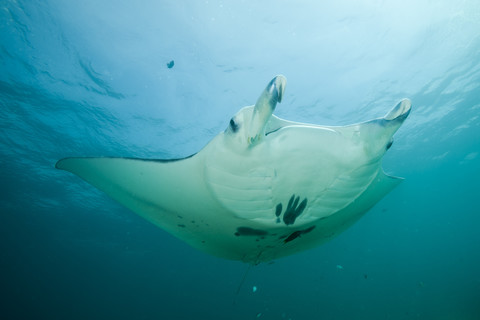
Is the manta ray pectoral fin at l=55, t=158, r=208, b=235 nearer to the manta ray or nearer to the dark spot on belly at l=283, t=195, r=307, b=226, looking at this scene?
the manta ray

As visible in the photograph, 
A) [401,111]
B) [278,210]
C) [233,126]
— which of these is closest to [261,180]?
[278,210]

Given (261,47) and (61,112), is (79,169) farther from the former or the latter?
(61,112)

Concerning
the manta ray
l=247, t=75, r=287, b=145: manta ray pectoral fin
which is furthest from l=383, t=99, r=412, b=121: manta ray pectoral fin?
l=247, t=75, r=287, b=145: manta ray pectoral fin

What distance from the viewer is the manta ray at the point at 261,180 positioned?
6.65 feet

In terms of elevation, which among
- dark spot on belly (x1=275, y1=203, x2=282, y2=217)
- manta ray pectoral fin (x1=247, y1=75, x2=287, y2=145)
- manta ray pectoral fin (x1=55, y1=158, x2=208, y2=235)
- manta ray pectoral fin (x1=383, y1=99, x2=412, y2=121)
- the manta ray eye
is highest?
manta ray pectoral fin (x1=383, y1=99, x2=412, y2=121)

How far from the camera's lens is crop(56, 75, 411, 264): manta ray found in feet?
6.65

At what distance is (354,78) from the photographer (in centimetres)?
1021

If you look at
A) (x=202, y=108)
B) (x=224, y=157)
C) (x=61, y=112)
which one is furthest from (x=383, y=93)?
(x=61, y=112)

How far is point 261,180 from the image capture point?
228 centimetres

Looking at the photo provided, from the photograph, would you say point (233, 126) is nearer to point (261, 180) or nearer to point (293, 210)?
point (261, 180)

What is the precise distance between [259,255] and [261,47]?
7171mm

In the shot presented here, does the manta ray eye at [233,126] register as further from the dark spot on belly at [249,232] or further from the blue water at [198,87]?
the blue water at [198,87]

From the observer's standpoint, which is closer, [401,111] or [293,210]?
[401,111]

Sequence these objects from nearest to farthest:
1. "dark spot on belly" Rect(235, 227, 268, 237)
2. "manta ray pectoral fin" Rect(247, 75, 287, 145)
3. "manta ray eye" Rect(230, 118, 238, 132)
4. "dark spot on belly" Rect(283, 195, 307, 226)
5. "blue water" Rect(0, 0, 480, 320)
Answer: "manta ray pectoral fin" Rect(247, 75, 287, 145)
"manta ray eye" Rect(230, 118, 238, 132)
"dark spot on belly" Rect(283, 195, 307, 226)
"dark spot on belly" Rect(235, 227, 268, 237)
"blue water" Rect(0, 0, 480, 320)
